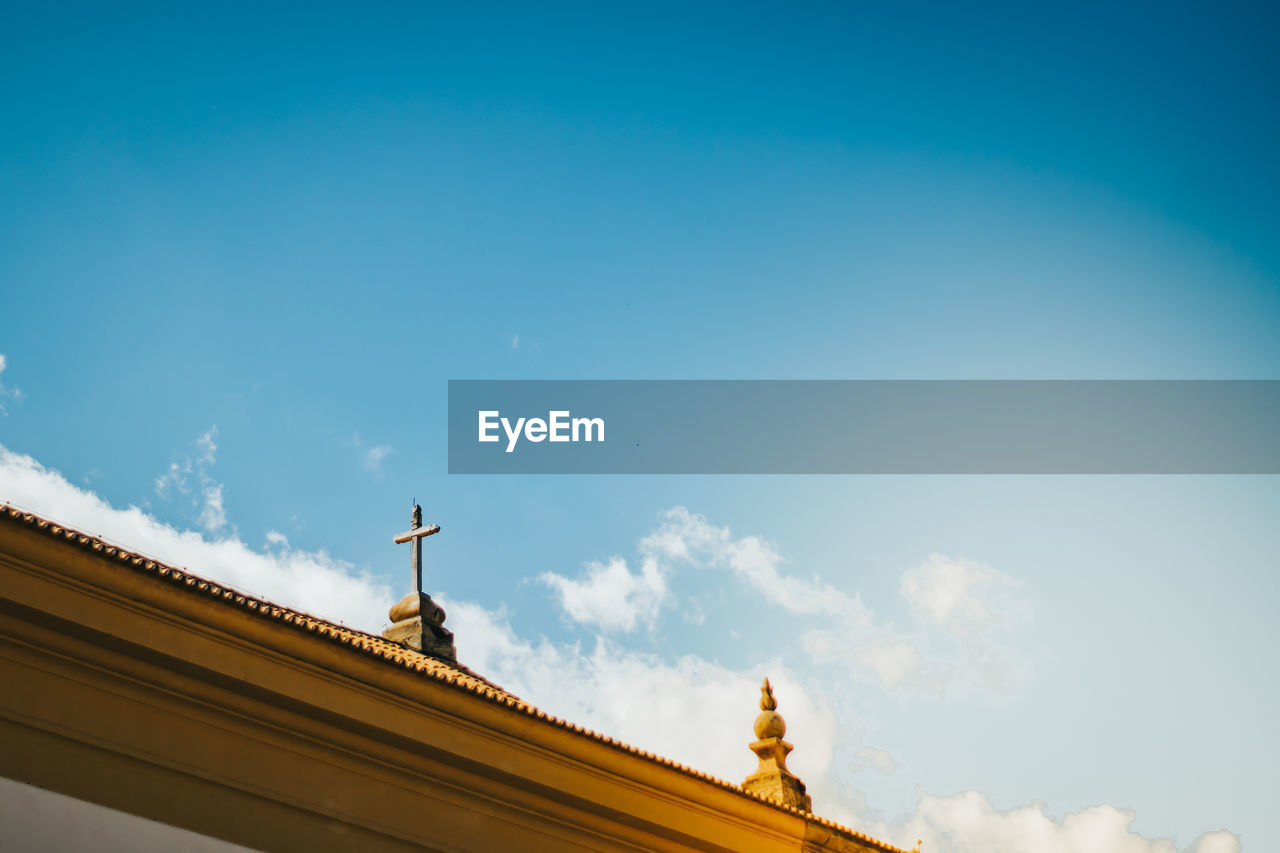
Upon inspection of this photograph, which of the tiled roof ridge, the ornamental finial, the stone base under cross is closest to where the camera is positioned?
the tiled roof ridge

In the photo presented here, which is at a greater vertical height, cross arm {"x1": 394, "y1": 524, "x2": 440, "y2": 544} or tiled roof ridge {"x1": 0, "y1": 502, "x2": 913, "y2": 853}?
cross arm {"x1": 394, "y1": 524, "x2": 440, "y2": 544}

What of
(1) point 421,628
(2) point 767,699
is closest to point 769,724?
(2) point 767,699

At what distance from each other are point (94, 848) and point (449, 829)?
9.26ft

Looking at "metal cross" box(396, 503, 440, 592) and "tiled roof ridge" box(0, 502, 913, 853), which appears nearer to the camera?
"tiled roof ridge" box(0, 502, 913, 853)

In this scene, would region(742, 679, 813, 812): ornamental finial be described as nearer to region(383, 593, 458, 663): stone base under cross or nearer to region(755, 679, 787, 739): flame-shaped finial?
region(755, 679, 787, 739): flame-shaped finial

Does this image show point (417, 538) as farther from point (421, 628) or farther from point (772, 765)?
point (772, 765)

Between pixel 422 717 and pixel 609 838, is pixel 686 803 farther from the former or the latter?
pixel 422 717

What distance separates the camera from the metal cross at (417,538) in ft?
50.8

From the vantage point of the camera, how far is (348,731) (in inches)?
389

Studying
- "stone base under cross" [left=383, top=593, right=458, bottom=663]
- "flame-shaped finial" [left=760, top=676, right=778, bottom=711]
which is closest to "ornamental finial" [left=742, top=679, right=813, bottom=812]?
"flame-shaped finial" [left=760, top=676, right=778, bottom=711]

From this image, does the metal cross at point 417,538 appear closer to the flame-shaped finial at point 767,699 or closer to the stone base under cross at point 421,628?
the stone base under cross at point 421,628

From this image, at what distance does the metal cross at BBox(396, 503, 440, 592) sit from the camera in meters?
15.5

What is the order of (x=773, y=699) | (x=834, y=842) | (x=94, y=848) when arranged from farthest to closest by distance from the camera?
(x=773, y=699) → (x=834, y=842) → (x=94, y=848)

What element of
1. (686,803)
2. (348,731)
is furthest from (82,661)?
(686,803)
